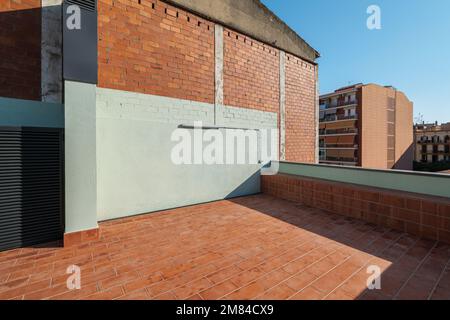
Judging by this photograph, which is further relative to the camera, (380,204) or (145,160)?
(145,160)

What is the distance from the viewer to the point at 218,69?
582 centimetres

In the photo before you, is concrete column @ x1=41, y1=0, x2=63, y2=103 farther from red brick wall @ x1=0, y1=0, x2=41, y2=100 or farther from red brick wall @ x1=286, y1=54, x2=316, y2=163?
red brick wall @ x1=286, y1=54, x2=316, y2=163

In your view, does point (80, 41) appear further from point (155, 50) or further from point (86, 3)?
point (155, 50)

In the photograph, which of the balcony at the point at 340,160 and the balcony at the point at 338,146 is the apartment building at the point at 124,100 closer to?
the balcony at the point at 340,160

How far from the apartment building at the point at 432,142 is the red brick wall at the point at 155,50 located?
6332 cm

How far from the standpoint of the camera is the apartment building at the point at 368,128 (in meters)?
31.3

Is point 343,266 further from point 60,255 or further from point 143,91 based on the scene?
point 143,91

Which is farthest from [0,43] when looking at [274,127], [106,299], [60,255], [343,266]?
[274,127]

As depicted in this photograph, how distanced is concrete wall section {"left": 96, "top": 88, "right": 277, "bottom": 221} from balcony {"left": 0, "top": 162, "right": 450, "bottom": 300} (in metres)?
0.42

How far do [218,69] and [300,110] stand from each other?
382cm

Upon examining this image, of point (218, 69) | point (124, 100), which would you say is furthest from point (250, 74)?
point (124, 100)

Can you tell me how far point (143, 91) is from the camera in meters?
4.63

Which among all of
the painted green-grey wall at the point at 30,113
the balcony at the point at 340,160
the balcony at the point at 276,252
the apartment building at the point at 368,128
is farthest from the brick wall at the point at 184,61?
the balcony at the point at 340,160
